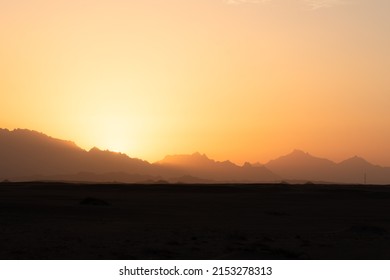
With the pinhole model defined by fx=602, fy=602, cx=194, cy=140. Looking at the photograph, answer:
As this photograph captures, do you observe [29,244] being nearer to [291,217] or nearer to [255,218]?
[255,218]

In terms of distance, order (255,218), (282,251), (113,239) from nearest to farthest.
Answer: (282,251) < (113,239) < (255,218)

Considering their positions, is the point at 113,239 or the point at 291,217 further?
the point at 291,217

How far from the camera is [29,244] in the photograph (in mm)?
25094

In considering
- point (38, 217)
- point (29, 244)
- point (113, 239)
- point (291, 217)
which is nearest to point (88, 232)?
point (113, 239)

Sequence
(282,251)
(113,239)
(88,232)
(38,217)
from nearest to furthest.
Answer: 1. (282,251)
2. (113,239)
3. (88,232)
4. (38,217)

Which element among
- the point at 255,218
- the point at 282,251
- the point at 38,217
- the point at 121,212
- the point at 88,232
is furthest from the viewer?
the point at 121,212

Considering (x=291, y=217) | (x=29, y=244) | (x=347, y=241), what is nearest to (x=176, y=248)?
(x=29, y=244)

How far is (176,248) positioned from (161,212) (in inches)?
833

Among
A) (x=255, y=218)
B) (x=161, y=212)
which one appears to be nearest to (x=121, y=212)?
(x=161, y=212)

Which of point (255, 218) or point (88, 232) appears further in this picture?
point (255, 218)
